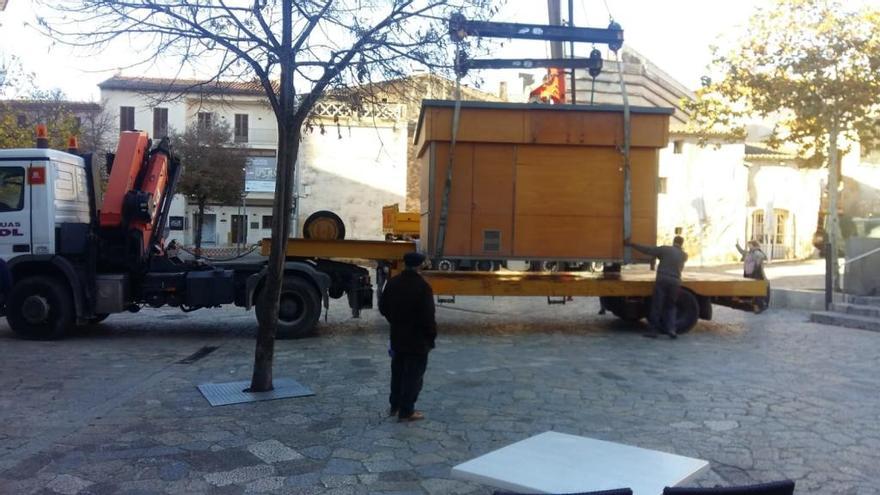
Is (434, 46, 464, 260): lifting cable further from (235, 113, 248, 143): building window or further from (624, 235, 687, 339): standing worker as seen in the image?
(235, 113, 248, 143): building window

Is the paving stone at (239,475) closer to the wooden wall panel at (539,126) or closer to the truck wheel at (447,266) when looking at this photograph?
the truck wheel at (447,266)

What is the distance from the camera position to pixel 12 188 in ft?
35.5

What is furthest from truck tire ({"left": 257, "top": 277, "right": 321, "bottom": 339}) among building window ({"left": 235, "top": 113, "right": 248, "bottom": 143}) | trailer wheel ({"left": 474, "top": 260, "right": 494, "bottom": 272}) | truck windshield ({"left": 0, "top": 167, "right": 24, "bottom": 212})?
building window ({"left": 235, "top": 113, "right": 248, "bottom": 143})

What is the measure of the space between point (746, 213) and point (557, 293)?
71.8 ft

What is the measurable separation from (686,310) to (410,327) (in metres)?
7.47

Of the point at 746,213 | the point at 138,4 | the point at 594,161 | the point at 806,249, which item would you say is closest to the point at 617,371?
the point at 594,161

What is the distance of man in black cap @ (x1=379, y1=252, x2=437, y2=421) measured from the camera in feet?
21.2

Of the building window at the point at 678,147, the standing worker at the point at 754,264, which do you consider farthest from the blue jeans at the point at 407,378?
the building window at the point at 678,147

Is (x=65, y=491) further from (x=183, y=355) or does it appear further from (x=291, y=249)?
(x=291, y=249)

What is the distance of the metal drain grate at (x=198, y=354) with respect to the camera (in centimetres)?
972

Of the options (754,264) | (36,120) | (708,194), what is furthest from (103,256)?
(708,194)

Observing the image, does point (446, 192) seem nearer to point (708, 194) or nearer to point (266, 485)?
point (266, 485)

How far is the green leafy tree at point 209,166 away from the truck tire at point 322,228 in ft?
61.1

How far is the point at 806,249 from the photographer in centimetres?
3212
